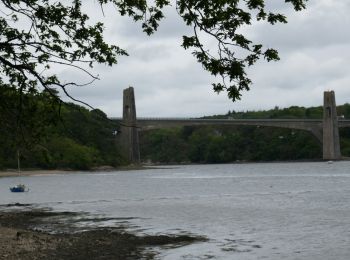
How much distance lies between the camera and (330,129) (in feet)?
465

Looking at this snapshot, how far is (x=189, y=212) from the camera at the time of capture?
46188mm

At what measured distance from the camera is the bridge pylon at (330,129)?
5581 inches

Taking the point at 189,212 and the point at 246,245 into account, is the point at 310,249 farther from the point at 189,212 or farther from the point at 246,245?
the point at 189,212

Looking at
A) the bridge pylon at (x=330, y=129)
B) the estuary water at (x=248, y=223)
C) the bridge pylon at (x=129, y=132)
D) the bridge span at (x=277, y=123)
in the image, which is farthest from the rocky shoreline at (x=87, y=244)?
the bridge pylon at (x=330, y=129)

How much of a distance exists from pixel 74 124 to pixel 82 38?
129m

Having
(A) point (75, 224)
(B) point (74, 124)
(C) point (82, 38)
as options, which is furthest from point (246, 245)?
(B) point (74, 124)

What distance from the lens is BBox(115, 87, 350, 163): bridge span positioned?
143 m

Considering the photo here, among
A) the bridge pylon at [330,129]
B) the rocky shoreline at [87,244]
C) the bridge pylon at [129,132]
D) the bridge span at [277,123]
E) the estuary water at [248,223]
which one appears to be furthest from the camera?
the bridge pylon at [129,132]

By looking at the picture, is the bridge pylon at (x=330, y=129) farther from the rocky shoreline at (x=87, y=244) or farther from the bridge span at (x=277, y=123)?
the rocky shoreline at (x=87, y=244)

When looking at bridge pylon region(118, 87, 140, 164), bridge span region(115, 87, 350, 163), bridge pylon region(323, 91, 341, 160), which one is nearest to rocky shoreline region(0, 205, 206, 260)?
bridge span region(115, 87, 350, 163)

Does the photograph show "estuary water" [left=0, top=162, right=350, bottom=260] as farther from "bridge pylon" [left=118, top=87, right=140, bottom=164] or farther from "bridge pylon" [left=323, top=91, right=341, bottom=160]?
"bridge pylon" [left=118, top=87, right=140, bottom=164]

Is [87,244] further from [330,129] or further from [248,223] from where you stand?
[330,129]

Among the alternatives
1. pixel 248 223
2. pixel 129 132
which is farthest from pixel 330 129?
pixel 248 223

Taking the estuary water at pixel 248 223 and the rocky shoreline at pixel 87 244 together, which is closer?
the rocky shoreline at pixel 87 244
